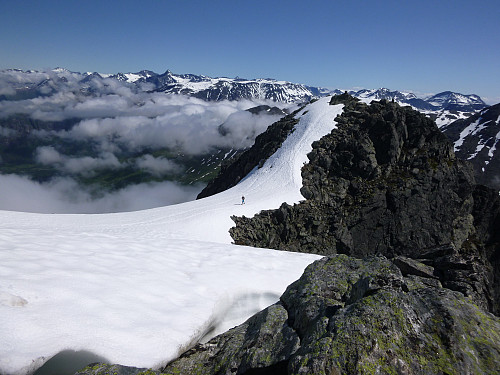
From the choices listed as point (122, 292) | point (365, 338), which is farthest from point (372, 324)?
point (122, 292)

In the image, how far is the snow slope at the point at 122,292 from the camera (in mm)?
7812

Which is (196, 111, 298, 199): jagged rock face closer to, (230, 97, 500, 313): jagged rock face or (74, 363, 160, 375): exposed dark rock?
(230, 97, 500, 313): jagged rock face

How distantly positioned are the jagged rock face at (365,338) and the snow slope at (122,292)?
135 cm

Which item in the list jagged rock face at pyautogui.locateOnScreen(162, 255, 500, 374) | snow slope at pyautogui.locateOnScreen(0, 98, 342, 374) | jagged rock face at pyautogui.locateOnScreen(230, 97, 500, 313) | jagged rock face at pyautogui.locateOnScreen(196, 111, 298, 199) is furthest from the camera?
jagged rock face at pyautogui.locateOnScreen(196, 111, 298, 199)

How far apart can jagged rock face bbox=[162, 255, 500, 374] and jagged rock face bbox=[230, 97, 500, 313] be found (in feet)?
85.7

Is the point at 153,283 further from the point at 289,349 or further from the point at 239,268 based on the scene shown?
the point at 289,349

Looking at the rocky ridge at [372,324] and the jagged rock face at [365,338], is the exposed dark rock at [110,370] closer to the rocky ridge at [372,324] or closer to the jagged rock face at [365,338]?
the rocky ridge at [372,324]

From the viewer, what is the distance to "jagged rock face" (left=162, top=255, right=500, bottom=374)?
6059 millimetres

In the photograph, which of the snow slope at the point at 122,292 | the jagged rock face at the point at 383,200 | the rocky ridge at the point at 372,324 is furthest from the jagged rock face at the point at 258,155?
the snow slope at the point at 122,292

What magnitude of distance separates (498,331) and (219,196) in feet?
135

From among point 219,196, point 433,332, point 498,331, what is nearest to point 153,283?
point 433,332

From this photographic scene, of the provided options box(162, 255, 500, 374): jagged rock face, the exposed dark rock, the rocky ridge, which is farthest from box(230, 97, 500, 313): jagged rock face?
the exposed dark rock

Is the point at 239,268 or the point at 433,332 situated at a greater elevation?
the point at 433,332

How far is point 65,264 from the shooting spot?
11.4m
